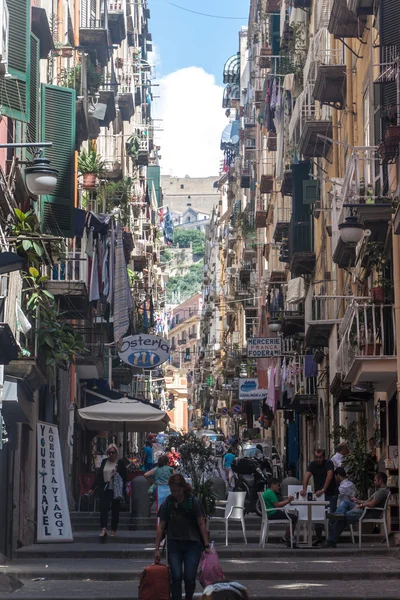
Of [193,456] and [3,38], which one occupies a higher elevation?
[3,38]

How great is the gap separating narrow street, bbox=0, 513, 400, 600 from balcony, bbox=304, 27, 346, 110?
980 centimetres

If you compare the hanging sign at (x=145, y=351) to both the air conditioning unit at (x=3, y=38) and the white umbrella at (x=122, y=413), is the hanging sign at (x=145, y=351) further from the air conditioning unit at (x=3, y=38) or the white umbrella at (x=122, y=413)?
the air conditioning unit at (x=3, y=38)

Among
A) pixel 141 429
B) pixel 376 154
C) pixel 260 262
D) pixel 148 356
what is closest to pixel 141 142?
pixel 260 262

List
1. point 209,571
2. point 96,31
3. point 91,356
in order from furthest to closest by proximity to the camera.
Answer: point 96,31
point 91,356
point 209,571

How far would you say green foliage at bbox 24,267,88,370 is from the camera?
19.8m

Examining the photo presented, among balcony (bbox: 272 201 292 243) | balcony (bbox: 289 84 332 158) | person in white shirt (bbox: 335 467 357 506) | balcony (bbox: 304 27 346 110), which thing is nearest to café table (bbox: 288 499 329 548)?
person in white shirt (bbox: 335 467 357 506)

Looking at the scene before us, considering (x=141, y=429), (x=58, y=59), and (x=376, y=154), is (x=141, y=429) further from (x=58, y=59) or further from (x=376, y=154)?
(x=376, y=154)

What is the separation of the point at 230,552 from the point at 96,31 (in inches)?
824

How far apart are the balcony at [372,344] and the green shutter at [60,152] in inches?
217

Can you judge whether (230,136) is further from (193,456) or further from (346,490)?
(346,490)

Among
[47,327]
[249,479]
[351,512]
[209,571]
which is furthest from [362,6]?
[249,479]

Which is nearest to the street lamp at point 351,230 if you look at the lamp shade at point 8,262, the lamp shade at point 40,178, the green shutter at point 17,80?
the green shutter at point 17,80

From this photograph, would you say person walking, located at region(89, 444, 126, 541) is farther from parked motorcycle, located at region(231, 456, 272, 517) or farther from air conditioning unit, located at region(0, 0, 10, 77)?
air conditioning unit, located at region(0, 0, 10, 77)

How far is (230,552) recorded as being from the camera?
19094 millimetres
